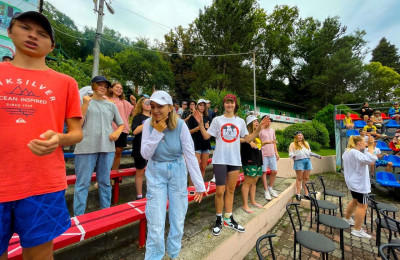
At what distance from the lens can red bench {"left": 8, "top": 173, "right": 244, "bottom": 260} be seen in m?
1.57

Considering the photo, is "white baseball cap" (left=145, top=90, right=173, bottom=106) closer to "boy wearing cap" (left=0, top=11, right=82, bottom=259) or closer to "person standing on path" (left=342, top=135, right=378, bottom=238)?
"boy wearing cap" (left=0, top=11, right=82, bottom=259)

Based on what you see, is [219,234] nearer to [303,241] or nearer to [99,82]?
[303,241]

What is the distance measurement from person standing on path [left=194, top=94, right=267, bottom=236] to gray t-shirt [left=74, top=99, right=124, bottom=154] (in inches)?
56.1

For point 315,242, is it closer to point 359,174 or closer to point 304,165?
point 359,174

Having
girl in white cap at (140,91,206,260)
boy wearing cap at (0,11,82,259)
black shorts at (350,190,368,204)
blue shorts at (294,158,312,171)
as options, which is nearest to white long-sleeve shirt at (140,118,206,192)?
girl in white cap at (140,91,206,260)

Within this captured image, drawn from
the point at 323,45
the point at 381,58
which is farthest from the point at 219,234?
the point at 381,58

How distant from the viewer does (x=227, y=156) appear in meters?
2.90

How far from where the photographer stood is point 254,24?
19.5 m

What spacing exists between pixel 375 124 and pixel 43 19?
15.0 metres

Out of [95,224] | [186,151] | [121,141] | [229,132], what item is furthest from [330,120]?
[95,224]

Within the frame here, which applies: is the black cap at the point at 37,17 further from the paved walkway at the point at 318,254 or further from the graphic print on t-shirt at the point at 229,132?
Answer: the paved walkway at the point at 318,254

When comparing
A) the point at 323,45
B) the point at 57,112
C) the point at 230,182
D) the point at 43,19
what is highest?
the point at 323,45

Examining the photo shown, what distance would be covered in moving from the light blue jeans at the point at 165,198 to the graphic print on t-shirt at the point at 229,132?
45.6 inches

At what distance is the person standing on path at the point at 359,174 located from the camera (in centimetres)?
368
